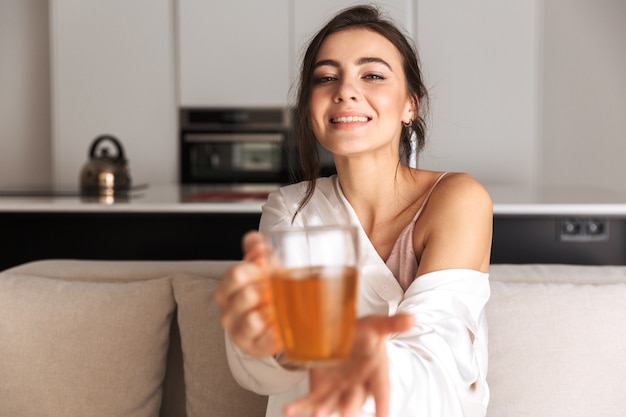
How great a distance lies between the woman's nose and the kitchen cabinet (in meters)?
3.23

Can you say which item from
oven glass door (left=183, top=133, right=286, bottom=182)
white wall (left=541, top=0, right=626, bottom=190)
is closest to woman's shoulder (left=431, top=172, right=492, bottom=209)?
oven glass door (left=183, top=133, right=286, bottom=182)

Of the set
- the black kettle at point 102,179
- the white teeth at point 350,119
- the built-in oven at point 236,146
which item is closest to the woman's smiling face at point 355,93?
the white teeth at point 350,119

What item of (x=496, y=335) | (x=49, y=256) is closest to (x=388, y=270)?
(x=496, y=335)

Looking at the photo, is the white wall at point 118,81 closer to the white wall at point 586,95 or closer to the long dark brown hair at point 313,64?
the white wall at point 586,95

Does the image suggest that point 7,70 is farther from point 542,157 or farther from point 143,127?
point 542,157

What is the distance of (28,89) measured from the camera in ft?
18.4

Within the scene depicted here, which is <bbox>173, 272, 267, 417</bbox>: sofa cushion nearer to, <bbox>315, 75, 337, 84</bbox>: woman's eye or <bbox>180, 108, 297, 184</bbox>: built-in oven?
<bbox>315, 75, 337, 84</bbox>: woman's eye

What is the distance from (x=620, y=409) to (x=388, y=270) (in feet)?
2.04

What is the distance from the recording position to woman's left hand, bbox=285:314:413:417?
2.46ft

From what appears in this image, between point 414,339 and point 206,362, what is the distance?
2.51ft

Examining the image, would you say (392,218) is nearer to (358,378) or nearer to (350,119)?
(350,119)

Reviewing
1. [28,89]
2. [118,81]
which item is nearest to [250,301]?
[118,81]

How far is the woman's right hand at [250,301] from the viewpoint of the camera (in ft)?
2.37

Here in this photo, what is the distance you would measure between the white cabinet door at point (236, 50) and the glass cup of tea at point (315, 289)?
13.1 feet
